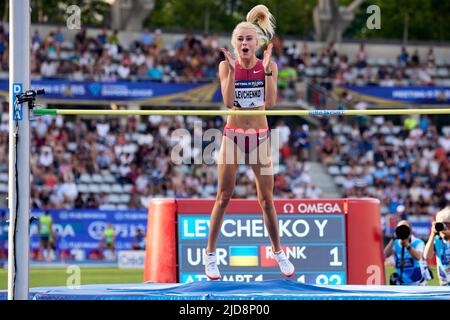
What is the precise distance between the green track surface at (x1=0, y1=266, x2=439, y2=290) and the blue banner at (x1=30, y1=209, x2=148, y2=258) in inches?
62.0

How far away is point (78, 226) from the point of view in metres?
22.1

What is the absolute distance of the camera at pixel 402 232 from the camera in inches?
426

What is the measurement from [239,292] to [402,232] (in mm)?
4067

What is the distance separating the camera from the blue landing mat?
6.85 m

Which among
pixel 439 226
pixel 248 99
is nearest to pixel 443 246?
pixel 439 226

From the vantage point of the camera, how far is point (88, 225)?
22078 mm

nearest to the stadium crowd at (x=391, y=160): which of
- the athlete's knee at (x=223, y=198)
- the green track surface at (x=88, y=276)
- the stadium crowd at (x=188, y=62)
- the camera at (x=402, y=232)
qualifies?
the stadium crowd at (x=188, y=62)

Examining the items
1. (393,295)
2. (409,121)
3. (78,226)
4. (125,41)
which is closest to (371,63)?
(409,121)

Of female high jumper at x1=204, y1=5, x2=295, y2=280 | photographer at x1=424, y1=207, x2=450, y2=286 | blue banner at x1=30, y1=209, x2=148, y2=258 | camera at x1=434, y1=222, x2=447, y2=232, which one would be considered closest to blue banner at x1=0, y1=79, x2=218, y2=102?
blue banner at x1=30, y1=209, x2=148, y2=258

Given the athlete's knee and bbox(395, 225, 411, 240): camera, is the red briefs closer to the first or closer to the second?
the athlete's knee

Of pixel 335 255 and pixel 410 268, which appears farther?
pixel 410 268

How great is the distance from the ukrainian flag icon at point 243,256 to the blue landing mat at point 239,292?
2.62 m

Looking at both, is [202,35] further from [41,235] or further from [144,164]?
[41,235]

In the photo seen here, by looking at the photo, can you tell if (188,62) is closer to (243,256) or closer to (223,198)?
(243,256)
